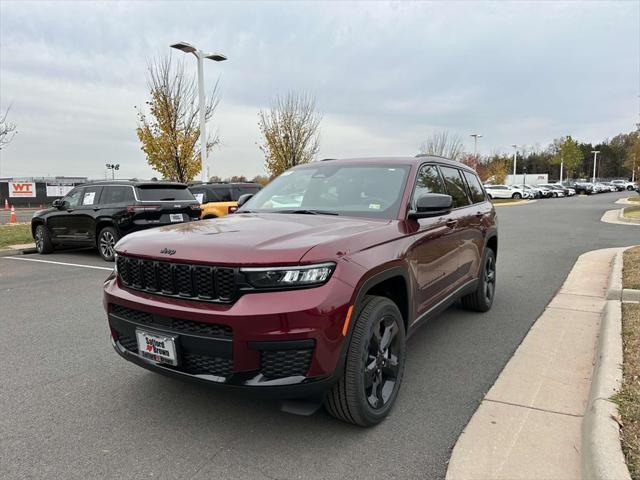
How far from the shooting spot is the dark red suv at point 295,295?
2.55 meters

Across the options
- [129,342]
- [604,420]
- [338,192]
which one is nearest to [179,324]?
[129,342]

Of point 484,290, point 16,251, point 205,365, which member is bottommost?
point 16,251

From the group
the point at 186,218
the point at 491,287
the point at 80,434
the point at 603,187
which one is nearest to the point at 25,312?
the point at 80,434

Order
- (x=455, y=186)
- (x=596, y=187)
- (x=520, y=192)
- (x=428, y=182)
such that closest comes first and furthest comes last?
(x=428, y=182)
(x=455, y=186)
(x=520, y=192)
(x=596, y=187)

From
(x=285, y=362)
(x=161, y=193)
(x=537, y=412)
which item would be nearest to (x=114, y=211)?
(x=161, y=193)

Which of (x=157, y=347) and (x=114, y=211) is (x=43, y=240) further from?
(x=157, y=347)

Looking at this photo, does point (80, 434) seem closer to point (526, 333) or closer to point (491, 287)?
point (526, 333)

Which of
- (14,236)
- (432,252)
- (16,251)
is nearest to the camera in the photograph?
(432,252)

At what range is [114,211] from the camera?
9.75 m

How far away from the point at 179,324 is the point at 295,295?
742 millimetres

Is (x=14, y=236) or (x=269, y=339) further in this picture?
(x=14, y=236)

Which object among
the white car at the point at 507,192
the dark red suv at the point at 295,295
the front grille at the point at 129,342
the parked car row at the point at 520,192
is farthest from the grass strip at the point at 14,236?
the white car at the point at 507,192

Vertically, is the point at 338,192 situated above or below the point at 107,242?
above

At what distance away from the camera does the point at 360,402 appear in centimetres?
284
